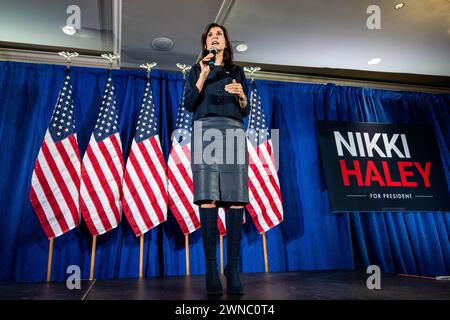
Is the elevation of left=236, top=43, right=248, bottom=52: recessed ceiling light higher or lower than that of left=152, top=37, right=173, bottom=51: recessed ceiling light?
higher

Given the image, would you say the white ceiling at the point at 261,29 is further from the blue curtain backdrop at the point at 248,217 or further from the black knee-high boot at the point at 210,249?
the black knee-high boot at the point at 210,249

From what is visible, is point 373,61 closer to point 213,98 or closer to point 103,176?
point 213,98

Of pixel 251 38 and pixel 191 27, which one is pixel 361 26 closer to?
pixel 251 38

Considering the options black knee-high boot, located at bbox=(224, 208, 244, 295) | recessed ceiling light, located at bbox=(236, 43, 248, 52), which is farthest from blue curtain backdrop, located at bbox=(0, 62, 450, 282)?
black knee-high boot, located at bbox=(224, 208, 244, 295)

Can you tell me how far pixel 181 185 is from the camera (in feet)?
9.97

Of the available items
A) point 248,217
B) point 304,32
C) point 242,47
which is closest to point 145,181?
point 248,217

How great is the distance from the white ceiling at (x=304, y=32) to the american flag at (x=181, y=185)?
677 mm

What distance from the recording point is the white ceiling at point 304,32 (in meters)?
2.82

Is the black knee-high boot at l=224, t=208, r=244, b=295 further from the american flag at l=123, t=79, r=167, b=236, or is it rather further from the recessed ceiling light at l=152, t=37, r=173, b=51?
the recessed ceiling light at l=152, t=37, r=173, b=51

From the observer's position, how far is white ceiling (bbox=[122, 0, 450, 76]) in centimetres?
282

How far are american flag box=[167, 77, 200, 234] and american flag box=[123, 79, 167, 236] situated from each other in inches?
3.0

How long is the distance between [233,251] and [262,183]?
1.82 meters

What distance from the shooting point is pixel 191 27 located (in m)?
3.03
